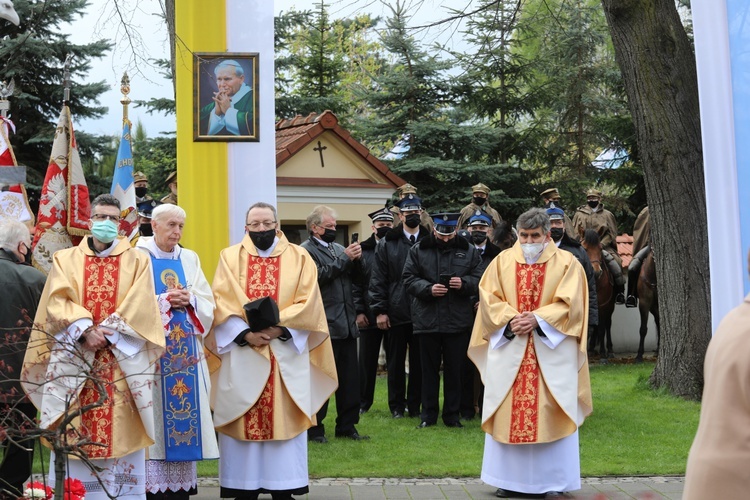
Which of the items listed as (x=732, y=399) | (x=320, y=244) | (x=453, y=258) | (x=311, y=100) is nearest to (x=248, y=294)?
(x=320, y=244)

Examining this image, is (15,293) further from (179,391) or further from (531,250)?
(531,250)

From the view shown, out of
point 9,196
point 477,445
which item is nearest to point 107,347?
point 477,445

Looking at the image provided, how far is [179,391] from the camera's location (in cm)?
763

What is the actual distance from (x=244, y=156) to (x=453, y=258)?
228 centimetres

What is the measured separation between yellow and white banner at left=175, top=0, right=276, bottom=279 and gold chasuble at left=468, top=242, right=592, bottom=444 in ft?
8.46

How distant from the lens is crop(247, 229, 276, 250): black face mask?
809 centimetres

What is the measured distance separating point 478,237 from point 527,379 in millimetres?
3219

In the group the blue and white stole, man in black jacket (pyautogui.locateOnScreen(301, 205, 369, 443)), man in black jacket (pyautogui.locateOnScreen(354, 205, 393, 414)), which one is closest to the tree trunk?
man in black jacket (pyautogui.locateOnScreen(354, 205, 393, 414))

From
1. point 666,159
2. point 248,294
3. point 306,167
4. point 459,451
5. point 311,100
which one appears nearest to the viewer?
point 248,294

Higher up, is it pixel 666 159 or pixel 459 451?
pixel 666 159

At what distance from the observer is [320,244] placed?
33.8 feet

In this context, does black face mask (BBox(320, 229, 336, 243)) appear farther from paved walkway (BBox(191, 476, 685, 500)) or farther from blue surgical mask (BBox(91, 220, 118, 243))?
blue surgical mask (BBox(91, 220, 118, 243))

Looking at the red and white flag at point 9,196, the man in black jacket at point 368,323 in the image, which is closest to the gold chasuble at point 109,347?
the red and white flag at point 9,196

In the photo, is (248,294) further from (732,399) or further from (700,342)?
(700,342)
